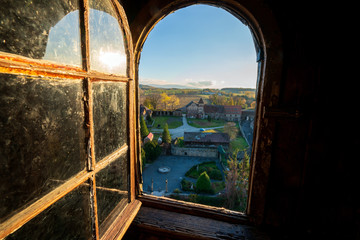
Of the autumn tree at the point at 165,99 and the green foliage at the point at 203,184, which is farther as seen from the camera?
the autumn tree at the point at 165,99

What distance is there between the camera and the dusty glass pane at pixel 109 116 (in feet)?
3.37

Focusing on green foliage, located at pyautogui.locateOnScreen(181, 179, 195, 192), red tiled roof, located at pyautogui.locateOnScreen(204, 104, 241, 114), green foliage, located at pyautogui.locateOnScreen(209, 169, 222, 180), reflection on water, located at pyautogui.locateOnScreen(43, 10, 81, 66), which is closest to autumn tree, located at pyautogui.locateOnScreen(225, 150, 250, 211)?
green foliage, located at pyautogui.locateOnScreen(181, 179, 195, 192)

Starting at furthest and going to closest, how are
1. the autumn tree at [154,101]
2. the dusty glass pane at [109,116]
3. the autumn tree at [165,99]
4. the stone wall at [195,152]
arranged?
the autumn tree at [165,99], the autumn tree at [154,101], the stone wall at [195,152], the dusty glass pane at [109,116]

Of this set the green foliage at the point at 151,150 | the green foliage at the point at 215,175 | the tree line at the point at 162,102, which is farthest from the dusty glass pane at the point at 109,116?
the tree line at the point at 162,102

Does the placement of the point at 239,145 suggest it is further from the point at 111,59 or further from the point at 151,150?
the point at 111,59

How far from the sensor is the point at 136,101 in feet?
5.21

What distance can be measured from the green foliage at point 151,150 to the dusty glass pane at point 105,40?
62.9ft

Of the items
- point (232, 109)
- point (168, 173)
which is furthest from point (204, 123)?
point (168, 173)

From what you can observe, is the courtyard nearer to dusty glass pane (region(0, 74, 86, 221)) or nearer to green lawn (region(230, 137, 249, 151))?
green lawn (region(230, 137, 249, 151))

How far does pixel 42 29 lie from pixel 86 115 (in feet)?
1.40

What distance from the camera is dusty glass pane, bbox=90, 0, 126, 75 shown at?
0.96 m

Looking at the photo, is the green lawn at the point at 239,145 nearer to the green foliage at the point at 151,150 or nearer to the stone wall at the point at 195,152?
the stone wall at the point at 195,152

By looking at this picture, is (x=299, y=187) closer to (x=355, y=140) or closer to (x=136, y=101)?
(x=355, y=140)

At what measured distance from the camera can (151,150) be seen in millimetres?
20031
